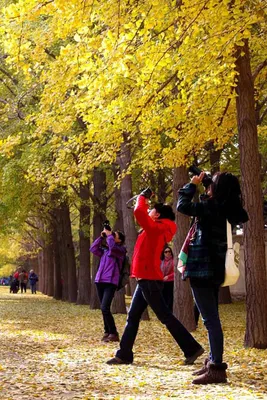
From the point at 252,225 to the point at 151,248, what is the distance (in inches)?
106

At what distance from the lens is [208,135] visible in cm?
1252

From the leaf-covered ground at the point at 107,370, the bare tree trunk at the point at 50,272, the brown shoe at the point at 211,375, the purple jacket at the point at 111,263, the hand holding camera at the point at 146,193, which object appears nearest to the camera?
the leaf-covered ground at the point at 107,370

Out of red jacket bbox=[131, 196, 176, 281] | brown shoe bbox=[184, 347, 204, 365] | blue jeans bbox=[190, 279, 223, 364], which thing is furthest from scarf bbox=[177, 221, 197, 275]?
brown shoe bbox=[184, 347, 204, 365]

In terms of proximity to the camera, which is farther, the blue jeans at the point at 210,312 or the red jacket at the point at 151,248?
the red jacket at the point at 151,248

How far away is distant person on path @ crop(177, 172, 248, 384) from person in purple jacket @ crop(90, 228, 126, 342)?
4476 millimetres

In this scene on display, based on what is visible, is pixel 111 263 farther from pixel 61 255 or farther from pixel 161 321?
pixel 61 255

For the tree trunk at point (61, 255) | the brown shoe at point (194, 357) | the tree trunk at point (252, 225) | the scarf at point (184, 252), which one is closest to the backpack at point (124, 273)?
the tree trunk at point (252, 225)

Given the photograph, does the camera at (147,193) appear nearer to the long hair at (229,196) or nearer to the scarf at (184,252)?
the scarf at (184,252)

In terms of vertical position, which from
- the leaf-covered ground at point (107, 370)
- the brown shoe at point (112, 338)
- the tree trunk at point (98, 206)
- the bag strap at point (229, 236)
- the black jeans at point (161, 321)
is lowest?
the leaf-covered ground at point (107, 370)

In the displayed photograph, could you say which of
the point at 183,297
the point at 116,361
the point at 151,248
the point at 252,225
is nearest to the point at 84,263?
the point at 183,297

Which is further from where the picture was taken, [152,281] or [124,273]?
[124,273]

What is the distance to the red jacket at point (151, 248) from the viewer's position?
8.23 meters

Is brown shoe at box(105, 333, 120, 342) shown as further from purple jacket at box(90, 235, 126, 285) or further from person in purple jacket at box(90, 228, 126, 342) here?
purple jacket at box(90, 235, 126, 285)

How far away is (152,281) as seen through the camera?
27.0ft
